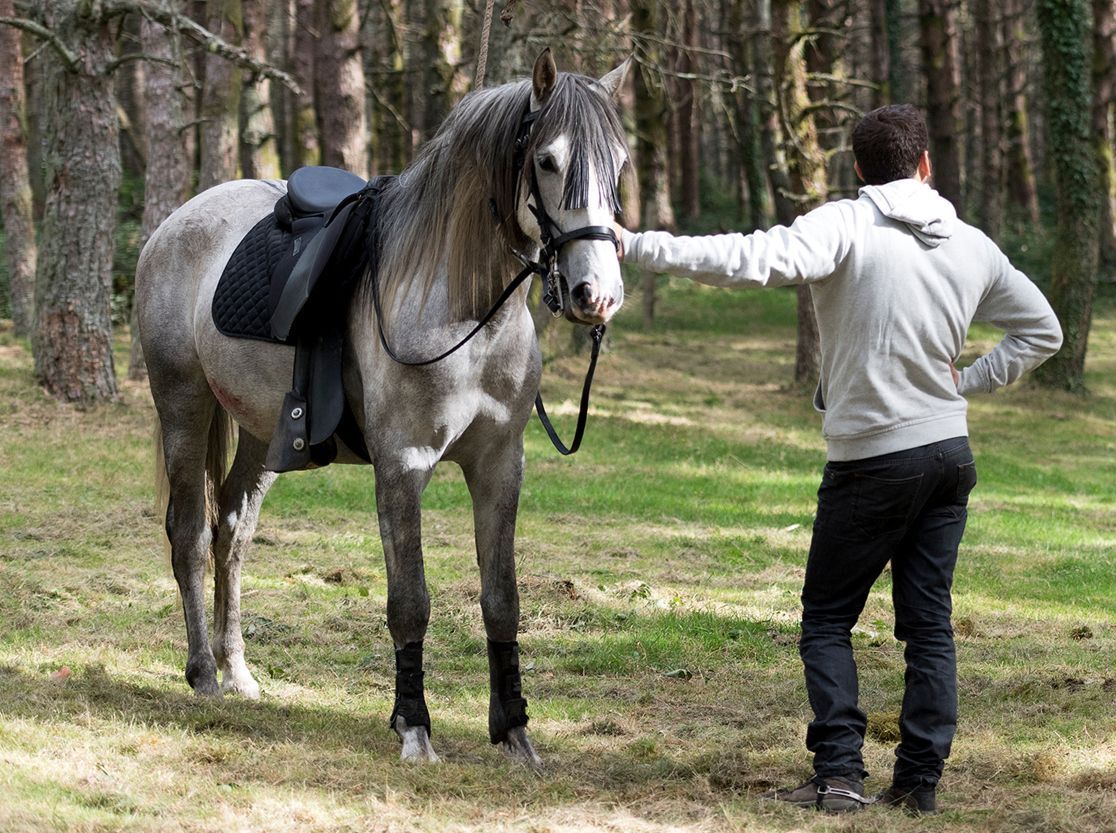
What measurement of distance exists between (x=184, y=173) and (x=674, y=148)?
23006 mm

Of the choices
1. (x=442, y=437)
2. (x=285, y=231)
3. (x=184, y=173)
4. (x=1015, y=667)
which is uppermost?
(x=184, y=173)

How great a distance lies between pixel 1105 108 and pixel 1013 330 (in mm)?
23223

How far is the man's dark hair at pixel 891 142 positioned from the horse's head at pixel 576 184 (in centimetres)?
75

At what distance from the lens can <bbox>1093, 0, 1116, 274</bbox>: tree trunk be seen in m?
22.6

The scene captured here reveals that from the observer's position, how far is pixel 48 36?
411 inches

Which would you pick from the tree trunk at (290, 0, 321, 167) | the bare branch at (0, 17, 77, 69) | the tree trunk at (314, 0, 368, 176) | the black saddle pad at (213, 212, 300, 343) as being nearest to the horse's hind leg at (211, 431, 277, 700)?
the black saddle pad at (213, 212, 300, 343)

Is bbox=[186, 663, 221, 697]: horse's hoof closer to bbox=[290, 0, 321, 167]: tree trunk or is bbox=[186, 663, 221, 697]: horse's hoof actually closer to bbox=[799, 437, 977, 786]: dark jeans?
bbox=[799, 437, 977, 786]: dark jeans

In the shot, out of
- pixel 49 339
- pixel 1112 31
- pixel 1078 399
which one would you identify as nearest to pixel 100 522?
pixel 49 339

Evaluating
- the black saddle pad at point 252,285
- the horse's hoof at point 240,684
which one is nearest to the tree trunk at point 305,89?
the black saddle pad at point 252,285

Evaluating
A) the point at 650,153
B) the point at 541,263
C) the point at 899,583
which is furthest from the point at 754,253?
the point at 650,153

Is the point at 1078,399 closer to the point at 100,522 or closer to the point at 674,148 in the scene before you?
the point at 100,522

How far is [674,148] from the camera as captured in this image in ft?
116

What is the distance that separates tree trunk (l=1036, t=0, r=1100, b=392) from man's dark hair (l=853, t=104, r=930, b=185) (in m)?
13.8

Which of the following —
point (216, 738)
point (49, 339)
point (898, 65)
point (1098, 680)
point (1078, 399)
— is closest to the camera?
point (216, 738)
